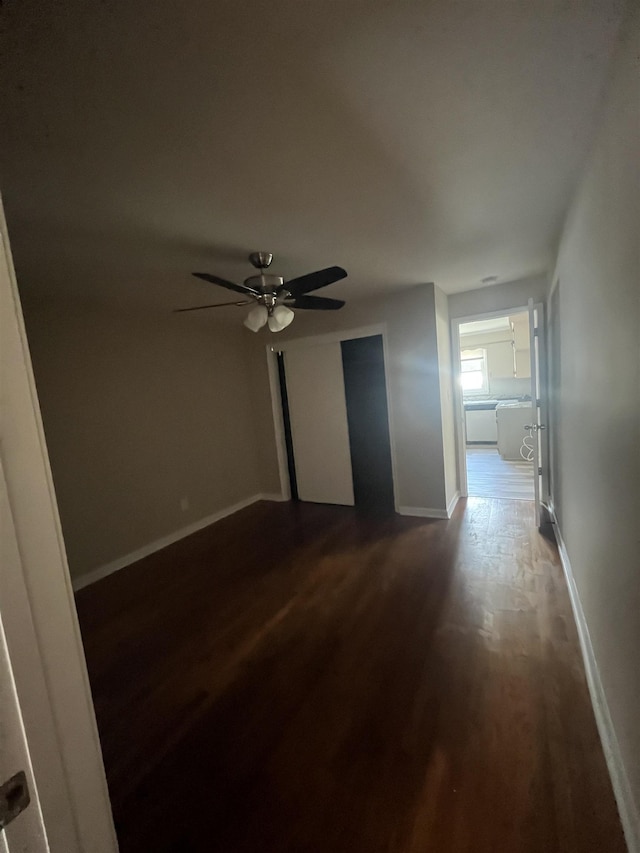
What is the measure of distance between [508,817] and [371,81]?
8.03 feet

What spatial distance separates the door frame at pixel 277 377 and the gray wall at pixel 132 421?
46 centimetres

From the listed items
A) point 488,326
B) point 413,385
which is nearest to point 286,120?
point 413,385

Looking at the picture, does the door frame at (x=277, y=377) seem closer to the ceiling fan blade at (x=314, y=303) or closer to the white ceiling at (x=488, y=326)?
the ceiling fan blade at (x=314, y=303)

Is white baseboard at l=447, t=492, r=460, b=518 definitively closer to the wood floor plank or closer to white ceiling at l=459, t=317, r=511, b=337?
the wood floor plank

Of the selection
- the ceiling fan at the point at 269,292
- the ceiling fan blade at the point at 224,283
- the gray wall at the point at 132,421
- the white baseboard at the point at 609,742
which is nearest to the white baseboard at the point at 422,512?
the white baseboard at the point at 609,742

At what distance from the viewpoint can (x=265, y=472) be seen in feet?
16.7

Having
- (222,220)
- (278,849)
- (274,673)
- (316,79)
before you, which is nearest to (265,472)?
(274,673)

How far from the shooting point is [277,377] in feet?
15.9

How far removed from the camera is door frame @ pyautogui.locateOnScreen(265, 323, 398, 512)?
3.93 metres

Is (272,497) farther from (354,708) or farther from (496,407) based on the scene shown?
(496,407)

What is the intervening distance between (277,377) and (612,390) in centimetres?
393

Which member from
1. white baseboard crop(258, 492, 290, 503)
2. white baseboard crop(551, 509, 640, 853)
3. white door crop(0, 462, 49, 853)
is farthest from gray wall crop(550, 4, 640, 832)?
white baseboard crop(258, 492, 290, 503)

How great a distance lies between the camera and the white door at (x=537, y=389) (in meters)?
3.03

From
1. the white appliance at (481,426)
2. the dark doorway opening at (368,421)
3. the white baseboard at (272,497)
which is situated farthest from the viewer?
the white appliance at (481,426)
